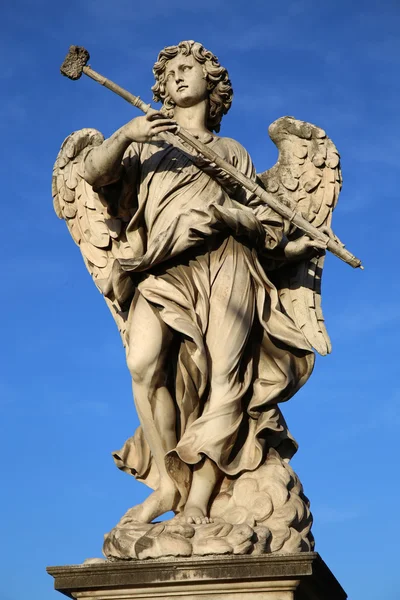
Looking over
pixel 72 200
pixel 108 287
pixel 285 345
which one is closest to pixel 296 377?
pixel 285 345

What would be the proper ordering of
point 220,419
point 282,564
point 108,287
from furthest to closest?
point 108,287 < point 220,419 < point 282,564

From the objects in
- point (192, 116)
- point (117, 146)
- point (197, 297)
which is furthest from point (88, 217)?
point (197, 297)

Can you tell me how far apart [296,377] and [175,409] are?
1.03 metres

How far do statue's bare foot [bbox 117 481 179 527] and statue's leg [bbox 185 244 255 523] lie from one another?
0.64ft

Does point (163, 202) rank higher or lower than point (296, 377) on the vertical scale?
higher

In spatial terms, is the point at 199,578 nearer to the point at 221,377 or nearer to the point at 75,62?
the point at 221,377

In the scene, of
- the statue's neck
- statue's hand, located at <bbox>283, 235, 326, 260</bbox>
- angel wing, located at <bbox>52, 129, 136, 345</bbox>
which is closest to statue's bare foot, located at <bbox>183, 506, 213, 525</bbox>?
angel wing, located at <bbox>52, 129, 136, 345</bbox>

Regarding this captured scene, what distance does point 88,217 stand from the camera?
11.1 meters

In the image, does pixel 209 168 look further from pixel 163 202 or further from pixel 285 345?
pixel 285 345

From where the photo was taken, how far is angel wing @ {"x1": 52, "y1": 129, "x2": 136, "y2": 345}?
11.0 meters

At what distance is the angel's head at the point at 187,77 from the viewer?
10977mm

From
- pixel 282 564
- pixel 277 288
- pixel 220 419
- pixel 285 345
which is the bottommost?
pixel 282 564

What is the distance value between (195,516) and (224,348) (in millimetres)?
1325

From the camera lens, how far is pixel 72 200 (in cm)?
1118
